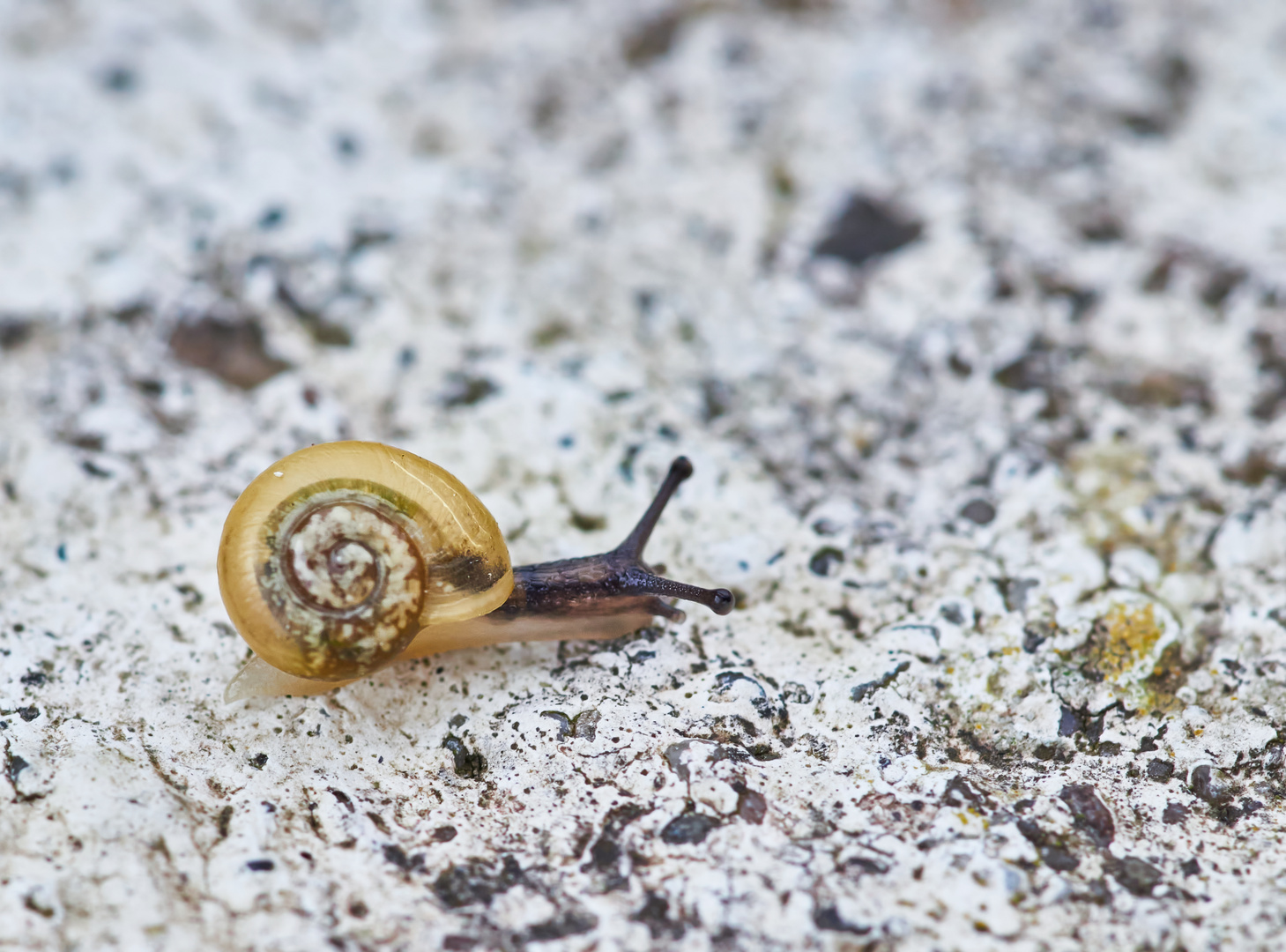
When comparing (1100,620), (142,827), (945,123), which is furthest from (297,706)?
(945,123)

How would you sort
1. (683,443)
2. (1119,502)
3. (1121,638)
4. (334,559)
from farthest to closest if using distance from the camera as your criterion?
(683,443), (1119,502), (1121,638), (334,559)

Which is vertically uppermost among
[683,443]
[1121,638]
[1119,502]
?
[683,443]

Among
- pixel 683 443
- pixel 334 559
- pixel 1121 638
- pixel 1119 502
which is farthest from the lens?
pixel 683 443

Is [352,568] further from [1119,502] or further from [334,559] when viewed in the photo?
[1119,502]

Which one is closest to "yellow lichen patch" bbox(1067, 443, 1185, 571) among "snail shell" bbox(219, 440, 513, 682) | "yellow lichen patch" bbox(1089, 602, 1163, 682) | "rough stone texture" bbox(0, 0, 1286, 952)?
"rough stone texture" bbox(0, 0, 1286, 952)

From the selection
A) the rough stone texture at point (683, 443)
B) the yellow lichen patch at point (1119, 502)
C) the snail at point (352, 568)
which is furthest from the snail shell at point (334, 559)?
the yellow lichen patch at point (1119, 502)

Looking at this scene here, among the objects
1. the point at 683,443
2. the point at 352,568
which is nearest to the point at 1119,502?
the point at 683,443

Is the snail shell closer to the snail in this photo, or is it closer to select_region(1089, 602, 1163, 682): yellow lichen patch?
the snail
